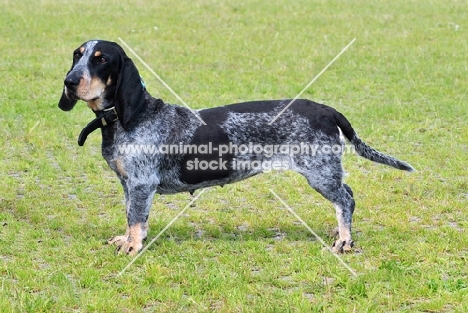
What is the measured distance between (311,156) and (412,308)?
2.17 metres

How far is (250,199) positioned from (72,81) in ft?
11.1

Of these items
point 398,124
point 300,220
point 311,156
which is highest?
point 311,156

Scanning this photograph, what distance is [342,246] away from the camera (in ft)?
25.5

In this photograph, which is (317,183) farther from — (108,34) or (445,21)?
(445,21)

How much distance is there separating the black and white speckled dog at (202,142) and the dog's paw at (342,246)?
1 cm

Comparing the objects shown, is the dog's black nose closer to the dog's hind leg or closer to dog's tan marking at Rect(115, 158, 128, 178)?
dog's tan marking at Rect(115, 158, 128, 178)

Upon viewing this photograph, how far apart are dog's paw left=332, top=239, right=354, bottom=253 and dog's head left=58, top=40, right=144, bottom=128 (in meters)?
2.54

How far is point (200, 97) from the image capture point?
14992mm

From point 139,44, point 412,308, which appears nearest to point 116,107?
point 412,308

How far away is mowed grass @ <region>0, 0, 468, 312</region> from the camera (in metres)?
6.71

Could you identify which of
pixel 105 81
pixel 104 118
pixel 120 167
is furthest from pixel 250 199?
pixel 105 81

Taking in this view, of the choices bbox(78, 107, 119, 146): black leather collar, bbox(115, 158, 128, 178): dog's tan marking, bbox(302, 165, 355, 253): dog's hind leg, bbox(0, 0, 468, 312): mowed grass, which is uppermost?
bbox(78, 107, 119, 146): black leather collar

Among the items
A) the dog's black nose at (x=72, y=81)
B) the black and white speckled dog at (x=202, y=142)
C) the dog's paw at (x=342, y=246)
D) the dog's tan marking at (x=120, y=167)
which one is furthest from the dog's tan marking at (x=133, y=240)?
the dog's paw at (x=342, y=246)

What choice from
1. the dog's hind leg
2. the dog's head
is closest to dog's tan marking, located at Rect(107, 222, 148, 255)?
the dog's head
